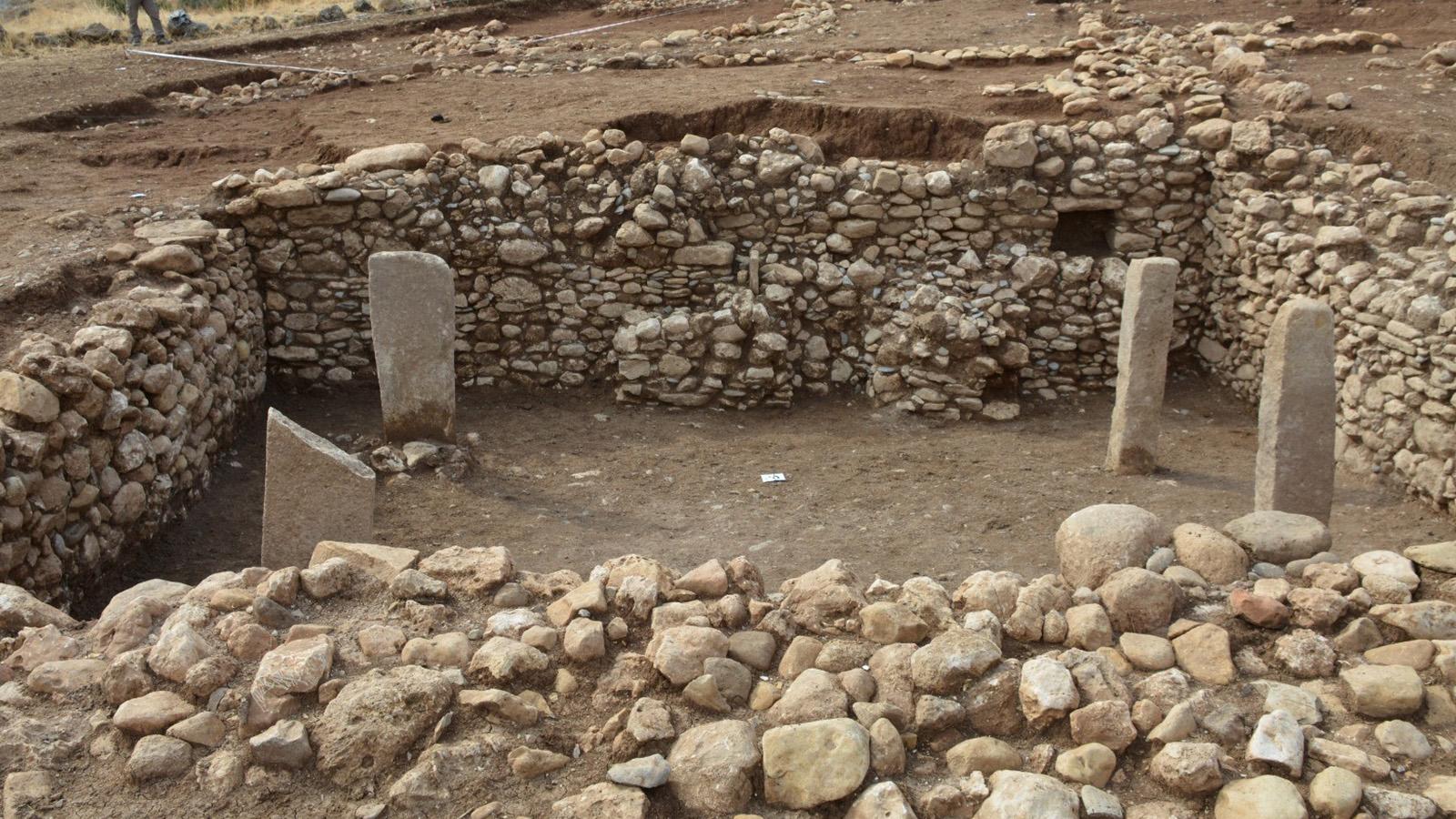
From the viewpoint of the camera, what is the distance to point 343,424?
9172 mm

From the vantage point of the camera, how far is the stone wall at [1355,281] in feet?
24.3

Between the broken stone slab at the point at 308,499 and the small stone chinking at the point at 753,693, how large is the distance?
1285mm

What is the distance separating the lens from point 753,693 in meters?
4.01

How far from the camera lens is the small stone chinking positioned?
3.57 metres

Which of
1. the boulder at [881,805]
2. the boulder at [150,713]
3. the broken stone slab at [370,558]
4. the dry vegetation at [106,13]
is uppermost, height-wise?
the dry vegetation at [106,13]

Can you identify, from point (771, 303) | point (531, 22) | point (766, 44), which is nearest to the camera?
point (771, 303)

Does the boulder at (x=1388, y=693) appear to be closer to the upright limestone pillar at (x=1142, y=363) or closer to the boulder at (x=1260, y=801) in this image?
the boulder at (x=1260, y=801)

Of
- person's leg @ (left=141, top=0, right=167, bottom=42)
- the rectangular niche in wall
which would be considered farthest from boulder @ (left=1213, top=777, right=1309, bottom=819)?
person's leg @ (left=141, top=0, right=167, bottom=42)

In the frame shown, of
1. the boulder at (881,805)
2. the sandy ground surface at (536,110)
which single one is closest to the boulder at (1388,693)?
the boulder at (881,805)

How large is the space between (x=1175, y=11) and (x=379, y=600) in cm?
1280

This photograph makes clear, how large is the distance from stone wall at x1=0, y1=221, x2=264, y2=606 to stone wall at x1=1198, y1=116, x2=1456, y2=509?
812 centimetres

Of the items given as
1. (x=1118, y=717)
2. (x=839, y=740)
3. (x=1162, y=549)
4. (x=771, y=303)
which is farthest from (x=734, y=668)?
(x=771, y=303)

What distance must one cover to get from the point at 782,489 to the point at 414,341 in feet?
9.37

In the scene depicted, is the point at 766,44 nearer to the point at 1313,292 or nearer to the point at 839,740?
the point at 1313,292
